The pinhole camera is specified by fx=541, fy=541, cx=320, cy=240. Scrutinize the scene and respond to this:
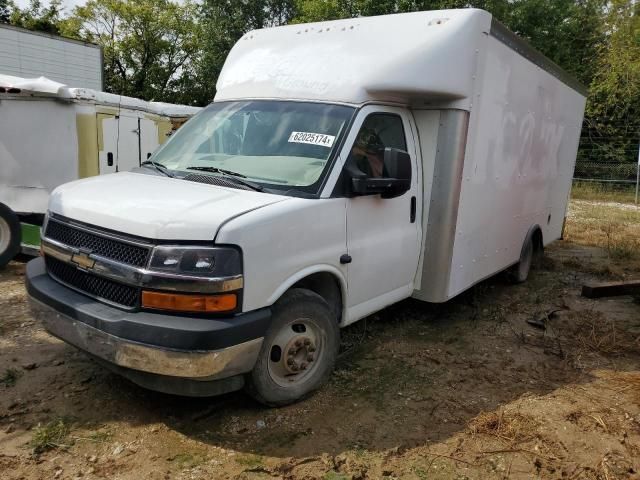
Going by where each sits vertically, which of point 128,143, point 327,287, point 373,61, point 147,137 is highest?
point 373,61

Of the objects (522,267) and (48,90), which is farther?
(48,90)

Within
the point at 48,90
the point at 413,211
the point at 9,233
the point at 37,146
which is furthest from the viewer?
the point at 37,146

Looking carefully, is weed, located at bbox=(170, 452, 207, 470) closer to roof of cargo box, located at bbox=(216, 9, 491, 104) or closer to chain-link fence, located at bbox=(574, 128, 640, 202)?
roof of cargo box, located at bbox=(216, 9, 491, 104)

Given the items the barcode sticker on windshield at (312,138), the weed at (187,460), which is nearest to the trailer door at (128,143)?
the barcode sticker on windshield at (312,138)

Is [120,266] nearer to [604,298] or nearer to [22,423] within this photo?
[22,423]

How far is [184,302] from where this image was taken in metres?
3.07

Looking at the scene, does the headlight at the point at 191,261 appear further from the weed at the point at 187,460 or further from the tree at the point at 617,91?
the tree at the point at 617,91

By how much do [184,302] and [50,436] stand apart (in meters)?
1.26

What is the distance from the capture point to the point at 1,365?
14.0 feet

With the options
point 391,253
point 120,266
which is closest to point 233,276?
point 120,266

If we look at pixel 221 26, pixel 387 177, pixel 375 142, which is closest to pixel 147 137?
pixel 375 142

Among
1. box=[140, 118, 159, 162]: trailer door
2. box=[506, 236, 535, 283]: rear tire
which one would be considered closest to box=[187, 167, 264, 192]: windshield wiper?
box=[506, 236, 535, 283]: rear tire

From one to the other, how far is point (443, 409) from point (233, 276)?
6.28 ft

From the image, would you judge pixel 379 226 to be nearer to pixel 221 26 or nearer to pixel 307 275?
pixel 307 275
